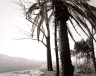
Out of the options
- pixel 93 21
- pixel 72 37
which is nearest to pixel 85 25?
pixel 93 21

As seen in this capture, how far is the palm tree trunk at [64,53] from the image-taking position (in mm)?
4405

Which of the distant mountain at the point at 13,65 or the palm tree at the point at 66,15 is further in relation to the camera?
the distant mountain at the point at 13,65

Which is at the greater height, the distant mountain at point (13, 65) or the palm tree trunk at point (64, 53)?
the palm tree trunk at point (64, 53)

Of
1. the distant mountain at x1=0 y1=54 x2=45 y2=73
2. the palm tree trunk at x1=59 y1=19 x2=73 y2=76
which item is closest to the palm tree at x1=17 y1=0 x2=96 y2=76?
the palm tree trunk at x1=59 y1=19 x2=73 y2=76

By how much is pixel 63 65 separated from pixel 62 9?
2607mm

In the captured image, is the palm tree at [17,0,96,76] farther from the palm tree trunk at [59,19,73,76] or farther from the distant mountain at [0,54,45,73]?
the distant mountain at [0,54,45,73]

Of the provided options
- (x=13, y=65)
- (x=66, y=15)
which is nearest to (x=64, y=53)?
(x=66, y=15)

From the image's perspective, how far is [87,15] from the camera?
4727mm

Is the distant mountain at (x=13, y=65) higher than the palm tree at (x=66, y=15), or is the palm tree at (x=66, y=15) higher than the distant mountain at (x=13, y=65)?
the palm tree at (x=66, y=15)

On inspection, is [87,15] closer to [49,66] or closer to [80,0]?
[80,0]

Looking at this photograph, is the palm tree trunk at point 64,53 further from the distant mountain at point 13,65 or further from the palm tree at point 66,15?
the distant mountain at point 13,65

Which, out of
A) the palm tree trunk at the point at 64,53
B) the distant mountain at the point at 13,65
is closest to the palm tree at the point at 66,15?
the palm tree trunk at the point at 64,53

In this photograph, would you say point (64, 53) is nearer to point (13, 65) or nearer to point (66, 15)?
point (66, 15)

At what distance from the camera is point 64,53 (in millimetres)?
4559
